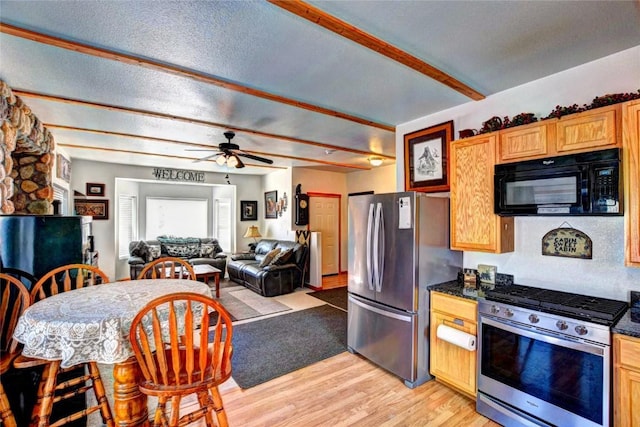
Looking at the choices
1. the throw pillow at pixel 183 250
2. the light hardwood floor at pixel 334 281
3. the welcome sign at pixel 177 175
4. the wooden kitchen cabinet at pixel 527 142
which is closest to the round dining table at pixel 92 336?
the wooden kitchen cabinet at pixel 527 142

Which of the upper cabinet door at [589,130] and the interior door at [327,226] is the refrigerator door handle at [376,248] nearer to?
the upper cabinet door at [589,130]

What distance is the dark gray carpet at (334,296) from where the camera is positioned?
16.6 ft

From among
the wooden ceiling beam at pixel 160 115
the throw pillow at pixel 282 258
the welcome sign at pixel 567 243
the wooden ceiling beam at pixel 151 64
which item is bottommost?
the throw pillow at pixel 282 258

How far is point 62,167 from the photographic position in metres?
4.71

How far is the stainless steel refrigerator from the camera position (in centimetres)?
261

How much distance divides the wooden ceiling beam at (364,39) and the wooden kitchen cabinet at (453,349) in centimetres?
175

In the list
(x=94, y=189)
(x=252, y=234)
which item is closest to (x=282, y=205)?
(x=252, y=234)

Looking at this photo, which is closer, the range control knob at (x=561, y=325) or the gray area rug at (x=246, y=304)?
the range control knob at (x=561, y=325)

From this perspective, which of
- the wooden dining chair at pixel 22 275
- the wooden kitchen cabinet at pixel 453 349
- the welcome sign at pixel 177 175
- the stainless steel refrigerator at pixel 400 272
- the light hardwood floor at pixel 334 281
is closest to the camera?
the wooden dining chair at pixel 22 275

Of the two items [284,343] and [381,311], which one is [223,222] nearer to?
[284,343]

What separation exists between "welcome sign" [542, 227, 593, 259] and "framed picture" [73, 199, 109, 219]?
23.7 feet

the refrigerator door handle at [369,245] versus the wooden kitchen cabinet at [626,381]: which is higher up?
the refrigerator door handle at [369,245]

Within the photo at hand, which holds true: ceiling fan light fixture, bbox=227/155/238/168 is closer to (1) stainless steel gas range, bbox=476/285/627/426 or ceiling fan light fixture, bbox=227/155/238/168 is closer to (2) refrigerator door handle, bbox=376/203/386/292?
(2) refrigerator door handle, bbox=376/203/386/292

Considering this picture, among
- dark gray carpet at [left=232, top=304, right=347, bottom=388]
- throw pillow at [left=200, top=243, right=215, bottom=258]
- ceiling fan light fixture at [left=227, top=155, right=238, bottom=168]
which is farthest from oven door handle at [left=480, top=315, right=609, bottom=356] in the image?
throw pillow at [left=200, top=243, right=215, bottom=258]
